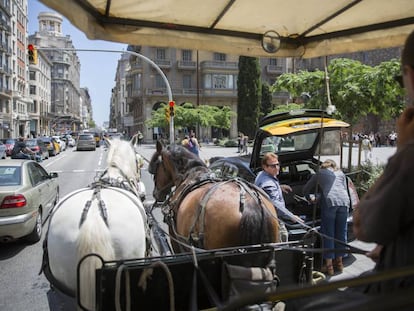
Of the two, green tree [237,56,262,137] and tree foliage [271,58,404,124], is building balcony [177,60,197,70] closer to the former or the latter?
green tree [237,56,262,137]

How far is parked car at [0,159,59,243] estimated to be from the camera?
660 centimetres

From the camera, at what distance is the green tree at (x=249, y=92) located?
51219mm

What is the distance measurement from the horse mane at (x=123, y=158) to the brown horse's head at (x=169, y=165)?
0.54m

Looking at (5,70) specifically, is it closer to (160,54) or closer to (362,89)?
(160,54)

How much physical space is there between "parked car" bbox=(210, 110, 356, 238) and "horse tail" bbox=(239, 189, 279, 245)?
10.1 feet

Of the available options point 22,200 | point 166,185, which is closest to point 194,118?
point 22,200

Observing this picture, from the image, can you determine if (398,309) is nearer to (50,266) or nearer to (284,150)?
(50,266)

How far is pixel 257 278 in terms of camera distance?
2703 mm

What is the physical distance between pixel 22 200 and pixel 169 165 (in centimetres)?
311

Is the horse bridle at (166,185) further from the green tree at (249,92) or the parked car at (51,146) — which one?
the green tree at (249,92)

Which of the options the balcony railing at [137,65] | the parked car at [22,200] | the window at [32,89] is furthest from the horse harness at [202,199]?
the window at [32,89]

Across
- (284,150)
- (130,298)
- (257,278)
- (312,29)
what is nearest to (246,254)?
(257,278)

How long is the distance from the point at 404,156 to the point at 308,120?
20.2 feet

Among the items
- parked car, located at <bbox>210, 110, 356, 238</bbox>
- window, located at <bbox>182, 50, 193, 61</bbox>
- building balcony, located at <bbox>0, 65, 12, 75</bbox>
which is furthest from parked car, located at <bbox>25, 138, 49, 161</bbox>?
window, located at <bbox>182, 50, 193, 61</bbox>
